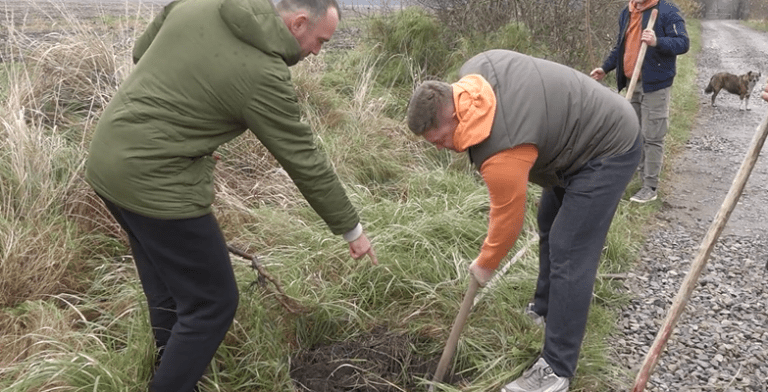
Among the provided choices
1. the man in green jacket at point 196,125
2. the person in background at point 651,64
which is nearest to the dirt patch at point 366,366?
the man in green jacket at point 196,125

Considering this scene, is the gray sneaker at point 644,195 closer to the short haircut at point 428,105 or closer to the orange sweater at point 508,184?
the orange sweater at point 508,184

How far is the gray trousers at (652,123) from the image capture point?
5.20 m

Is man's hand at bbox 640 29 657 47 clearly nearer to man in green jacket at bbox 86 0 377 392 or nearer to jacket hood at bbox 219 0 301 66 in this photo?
man in green jacket at bbox 86 0 377 392

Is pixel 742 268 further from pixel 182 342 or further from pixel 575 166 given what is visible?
pixel 182 342

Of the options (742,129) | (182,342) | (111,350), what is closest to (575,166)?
(182,342)

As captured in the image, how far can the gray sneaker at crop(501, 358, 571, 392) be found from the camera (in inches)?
111

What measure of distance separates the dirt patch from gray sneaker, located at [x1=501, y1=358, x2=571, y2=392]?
0.31 metres

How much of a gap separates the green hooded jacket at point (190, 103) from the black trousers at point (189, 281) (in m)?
0.08

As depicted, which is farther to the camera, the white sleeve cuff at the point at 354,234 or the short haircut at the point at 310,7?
the white sleeve cuff at the point at 354,234

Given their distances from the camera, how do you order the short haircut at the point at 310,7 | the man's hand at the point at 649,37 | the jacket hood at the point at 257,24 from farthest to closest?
the man's hand at the point at 649,37 < the short haircut at the point at 310,7 < the jacket hood at the point at 257,24

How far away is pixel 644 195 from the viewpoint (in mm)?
5500

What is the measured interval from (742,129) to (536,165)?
7785 millimetres

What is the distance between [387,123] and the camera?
6039 mm

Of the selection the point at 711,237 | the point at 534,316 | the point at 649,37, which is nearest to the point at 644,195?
the point at 649,37
